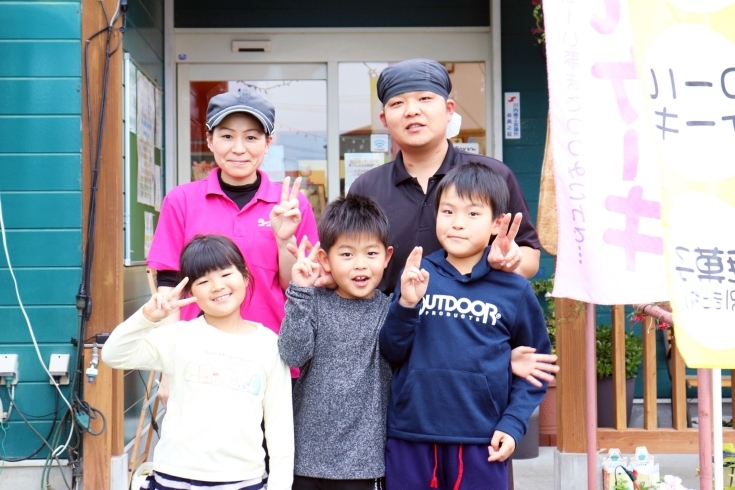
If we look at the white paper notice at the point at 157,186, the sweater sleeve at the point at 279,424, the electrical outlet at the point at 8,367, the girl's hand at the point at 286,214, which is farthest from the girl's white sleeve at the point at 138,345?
the white paper notice at the point at 157,186

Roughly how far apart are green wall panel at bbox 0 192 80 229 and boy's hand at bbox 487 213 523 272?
243 centimetres

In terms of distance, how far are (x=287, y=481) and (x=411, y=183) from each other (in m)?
1.00

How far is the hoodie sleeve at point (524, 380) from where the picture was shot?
2.09 meters

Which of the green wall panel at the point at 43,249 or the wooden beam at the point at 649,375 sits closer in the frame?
the green wall panel at the point at 43,249

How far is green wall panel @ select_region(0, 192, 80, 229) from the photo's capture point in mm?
3820

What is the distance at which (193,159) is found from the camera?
5.63m

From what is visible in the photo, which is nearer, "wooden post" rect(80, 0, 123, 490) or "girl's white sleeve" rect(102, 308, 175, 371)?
"girl's white sleeve" rect(102, 308, 175, 371)

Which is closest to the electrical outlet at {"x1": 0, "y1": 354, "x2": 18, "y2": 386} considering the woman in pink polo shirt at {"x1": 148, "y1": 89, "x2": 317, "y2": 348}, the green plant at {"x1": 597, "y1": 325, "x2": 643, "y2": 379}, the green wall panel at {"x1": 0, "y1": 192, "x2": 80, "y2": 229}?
the green wall panel at {"x1": 0, "y1": 192, "x2": 80, "y2": 229}

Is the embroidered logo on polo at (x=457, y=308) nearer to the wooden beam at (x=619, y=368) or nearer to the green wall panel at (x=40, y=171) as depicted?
the wooden beam at (x=619, y=368)

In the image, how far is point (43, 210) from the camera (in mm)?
3820

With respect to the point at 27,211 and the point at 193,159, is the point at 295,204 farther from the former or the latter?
the point at 193,159

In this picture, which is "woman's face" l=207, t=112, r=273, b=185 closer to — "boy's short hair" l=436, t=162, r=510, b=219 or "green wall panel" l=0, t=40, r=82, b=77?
"boy's short hair" l=436, t=162, r=510, b=219

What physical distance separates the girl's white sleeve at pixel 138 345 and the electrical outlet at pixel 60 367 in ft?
5.83

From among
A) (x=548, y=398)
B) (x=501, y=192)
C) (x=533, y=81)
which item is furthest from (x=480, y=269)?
(x=533, y=81)
